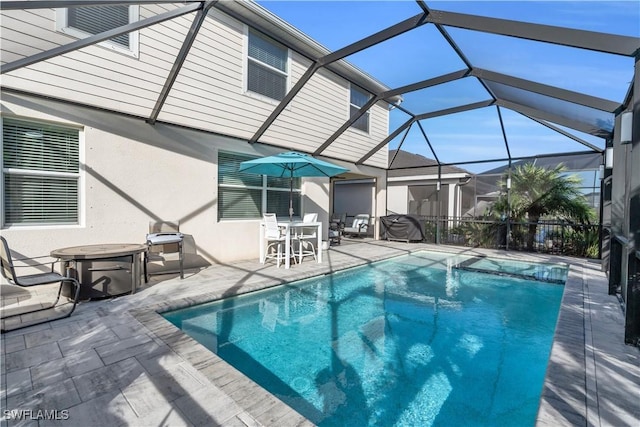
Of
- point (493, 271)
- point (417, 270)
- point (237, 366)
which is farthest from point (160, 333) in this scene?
point (493, 271)

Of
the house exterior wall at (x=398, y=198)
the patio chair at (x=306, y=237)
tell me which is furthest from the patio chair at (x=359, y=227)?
the patio chair at (x=306, y=237)

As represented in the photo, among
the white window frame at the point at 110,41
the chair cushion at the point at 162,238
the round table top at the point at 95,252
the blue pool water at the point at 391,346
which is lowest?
the blue pool water at the point at 391,346

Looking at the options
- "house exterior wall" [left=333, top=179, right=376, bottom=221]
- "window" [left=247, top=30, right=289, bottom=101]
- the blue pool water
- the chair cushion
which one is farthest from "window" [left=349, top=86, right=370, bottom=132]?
the chair cushion

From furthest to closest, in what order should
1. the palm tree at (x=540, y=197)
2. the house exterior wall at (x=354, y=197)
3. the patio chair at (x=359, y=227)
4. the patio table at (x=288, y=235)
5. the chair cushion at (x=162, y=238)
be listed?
the house exterior wall at (x=354, y=197) < the patio chair at (x=359, y=227) < the palm tree at (x=540, y=197) < the patio table at (x=288, y=235) < the chair cushion at (x=162, y=238)

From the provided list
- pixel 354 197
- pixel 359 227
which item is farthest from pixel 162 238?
pixel 354 197

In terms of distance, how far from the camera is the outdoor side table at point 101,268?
3.94 meters

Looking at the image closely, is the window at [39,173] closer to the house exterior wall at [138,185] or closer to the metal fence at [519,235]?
the house exterior wall at [138,185]

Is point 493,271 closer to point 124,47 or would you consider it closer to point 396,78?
point 396,78

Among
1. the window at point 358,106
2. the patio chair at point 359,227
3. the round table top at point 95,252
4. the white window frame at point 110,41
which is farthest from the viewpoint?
the patio chair at point 359,227

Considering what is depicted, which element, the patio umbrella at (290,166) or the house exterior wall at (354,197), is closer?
the patio umbrella at (290,166)

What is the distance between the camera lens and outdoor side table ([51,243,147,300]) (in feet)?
12.9

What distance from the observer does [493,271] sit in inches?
289

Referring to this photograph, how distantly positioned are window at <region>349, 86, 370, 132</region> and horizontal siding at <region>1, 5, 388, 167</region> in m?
0.96

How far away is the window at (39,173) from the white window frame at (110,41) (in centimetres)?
147
